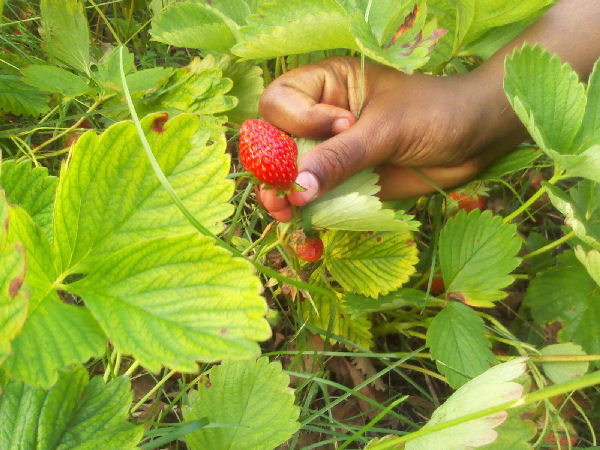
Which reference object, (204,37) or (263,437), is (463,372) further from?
(204,37)

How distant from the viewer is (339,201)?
3.13 feet

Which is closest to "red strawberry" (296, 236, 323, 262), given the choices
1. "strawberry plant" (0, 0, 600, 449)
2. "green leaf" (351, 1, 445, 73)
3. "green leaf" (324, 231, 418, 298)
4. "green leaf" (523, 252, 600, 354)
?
"strawberry plant" (0, 0, 600, 449)

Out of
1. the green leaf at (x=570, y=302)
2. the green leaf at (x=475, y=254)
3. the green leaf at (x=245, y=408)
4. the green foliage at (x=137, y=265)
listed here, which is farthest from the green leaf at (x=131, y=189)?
the green leaf at (x=570, y=302)

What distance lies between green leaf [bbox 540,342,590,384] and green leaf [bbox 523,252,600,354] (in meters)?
0.17

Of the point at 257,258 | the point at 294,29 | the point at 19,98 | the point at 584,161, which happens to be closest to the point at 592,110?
the point at 584,161

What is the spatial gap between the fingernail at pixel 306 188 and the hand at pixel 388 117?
0.06 meters

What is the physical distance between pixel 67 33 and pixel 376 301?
1.00m

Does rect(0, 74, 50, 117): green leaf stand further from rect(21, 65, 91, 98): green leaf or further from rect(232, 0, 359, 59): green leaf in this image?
rect(232, 0, 359, 59): green leaf

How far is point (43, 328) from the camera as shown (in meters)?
0.57

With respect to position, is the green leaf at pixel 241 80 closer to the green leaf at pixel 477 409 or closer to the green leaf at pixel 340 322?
the green leaf at pixel 340 322

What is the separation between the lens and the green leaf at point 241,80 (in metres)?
1.42

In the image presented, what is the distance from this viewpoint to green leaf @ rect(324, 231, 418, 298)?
1191 mm

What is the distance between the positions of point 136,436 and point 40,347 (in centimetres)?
19

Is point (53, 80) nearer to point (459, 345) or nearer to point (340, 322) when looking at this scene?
point (340, 322)
